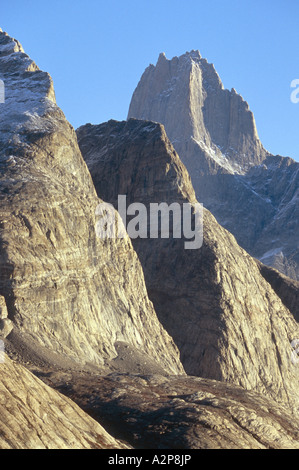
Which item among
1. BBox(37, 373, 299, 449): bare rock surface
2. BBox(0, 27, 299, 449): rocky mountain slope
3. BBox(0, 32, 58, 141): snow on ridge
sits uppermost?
BBox(0, 32, 58, 141): snow on ridge

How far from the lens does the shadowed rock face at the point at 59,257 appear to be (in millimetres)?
53094

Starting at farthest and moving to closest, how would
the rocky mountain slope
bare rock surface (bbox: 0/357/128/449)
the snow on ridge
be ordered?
1. the snow on ridge
2. the rocky mountain slope
3. bare rock surface (bbox: 0/357/128/449)

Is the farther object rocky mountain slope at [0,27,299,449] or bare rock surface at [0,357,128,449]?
rocky mountain slope at [0,27,299,449]

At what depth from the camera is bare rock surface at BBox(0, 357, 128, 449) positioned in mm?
31406

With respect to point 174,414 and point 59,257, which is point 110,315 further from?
point 174,414

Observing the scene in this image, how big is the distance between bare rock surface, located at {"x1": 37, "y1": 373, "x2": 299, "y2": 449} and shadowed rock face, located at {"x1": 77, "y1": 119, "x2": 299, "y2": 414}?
20.5 metres

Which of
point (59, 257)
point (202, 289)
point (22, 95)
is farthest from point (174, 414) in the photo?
point (22, 95)

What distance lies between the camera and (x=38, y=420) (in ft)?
109

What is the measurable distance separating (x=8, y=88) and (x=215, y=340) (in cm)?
2950

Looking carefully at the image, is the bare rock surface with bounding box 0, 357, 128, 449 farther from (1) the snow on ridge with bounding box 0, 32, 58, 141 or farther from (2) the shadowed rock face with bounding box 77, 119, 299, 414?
(2) the shadowed rock face with bounding box 77, 119, 299, 414

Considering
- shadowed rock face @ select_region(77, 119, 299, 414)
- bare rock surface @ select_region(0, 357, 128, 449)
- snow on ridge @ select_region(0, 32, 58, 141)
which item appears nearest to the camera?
bare rock surface @ select_region(0, 357, 128, 449)

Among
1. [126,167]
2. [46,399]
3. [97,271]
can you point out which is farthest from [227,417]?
[126,167]

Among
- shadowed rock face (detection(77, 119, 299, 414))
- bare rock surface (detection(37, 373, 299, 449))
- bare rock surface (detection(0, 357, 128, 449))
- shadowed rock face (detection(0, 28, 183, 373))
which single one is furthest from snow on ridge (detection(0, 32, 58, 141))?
bare rock surface (detection(0, 357, 128, 449))

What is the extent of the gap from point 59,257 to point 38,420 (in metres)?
Answer: 24.5
